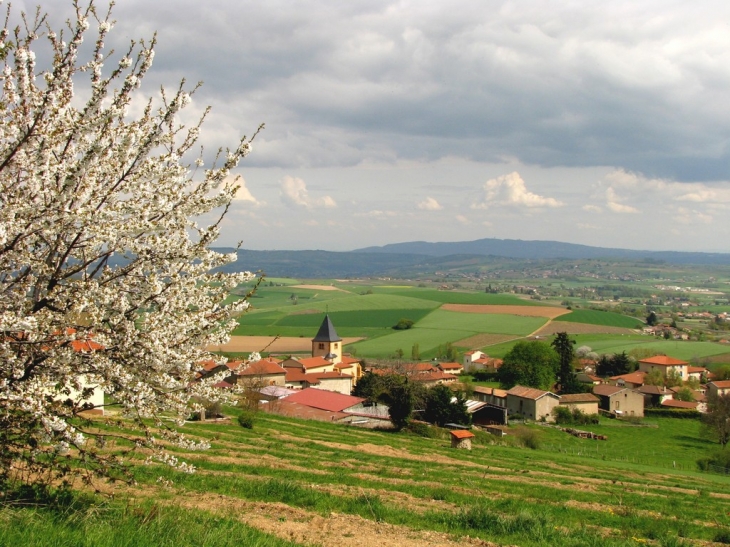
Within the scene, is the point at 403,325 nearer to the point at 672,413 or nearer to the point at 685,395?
the point at 685,395

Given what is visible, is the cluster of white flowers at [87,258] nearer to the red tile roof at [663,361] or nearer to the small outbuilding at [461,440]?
the small outbuilding at [461,440]

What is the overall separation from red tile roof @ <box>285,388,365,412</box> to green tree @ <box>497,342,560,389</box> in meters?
38.4

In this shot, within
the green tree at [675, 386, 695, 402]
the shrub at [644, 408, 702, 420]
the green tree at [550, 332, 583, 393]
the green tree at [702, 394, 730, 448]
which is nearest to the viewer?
the green tree at [702, 394, 730, 448]

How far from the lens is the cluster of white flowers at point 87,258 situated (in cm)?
663

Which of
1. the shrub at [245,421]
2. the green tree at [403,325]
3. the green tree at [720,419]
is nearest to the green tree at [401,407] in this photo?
the shrub at [245,421]

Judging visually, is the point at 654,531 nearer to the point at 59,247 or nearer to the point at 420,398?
the point at 59,247

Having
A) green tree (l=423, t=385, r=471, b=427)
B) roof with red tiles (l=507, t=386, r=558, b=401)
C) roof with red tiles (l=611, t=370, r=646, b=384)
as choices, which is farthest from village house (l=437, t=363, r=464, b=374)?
green tree (l=423, t=385, r=471, b=427)

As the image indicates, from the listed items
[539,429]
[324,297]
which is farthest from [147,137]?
[324,297]

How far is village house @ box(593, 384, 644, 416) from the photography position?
7806 cm

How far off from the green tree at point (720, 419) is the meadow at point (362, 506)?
35600 millimetres

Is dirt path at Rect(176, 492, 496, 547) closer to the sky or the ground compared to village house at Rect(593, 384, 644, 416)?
closer to the sky

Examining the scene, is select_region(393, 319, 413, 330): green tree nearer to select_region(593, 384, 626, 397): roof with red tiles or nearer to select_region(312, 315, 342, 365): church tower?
select_region(312, 315, 342, 365): church tower

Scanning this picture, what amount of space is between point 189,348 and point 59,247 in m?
2.14

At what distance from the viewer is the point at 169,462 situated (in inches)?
307
